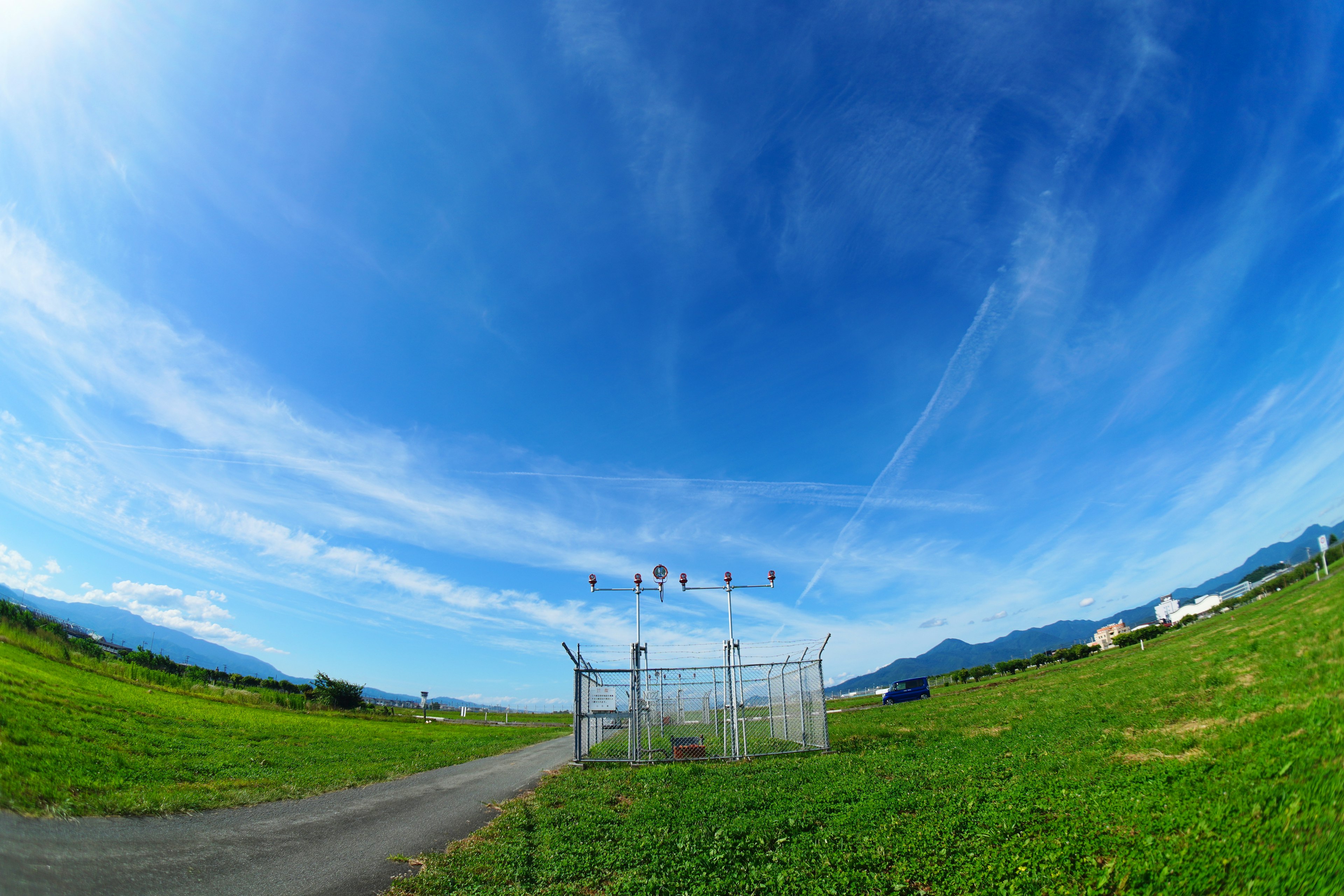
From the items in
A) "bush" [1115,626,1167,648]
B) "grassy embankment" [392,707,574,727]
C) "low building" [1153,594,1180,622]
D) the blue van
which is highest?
"low building" [1153,594,1180,622]

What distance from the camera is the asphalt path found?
4.81m

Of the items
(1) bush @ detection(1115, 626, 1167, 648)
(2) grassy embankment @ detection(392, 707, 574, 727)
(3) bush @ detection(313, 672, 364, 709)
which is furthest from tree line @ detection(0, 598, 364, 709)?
(1) bush @ detection(1115, 626, 1167, 648)

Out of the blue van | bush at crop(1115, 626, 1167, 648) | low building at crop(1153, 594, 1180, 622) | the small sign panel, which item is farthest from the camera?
the blue van

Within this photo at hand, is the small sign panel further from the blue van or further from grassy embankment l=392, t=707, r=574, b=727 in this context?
grassy embankment l=392, t=707, r=574, b=727

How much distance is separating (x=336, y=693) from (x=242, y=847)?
42.3 meters

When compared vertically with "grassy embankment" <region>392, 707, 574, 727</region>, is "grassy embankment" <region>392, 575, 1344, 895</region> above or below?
above

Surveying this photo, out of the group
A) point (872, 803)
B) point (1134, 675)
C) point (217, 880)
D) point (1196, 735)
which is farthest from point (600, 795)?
point (1134, 675)

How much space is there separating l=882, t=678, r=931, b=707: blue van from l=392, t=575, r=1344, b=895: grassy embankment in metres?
35.0

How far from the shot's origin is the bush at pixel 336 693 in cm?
4022

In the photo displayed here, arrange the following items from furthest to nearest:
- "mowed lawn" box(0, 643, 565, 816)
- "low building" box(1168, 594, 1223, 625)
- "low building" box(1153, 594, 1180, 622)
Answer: "low building" box(1153, 594, 1180, 622), "mowed lawn" box(0, 643, 565, 816), "low building" box(1168, 594, 1223, 625)

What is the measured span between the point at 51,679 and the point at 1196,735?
18656mm

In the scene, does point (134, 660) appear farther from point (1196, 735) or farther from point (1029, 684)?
point (1029, 684)

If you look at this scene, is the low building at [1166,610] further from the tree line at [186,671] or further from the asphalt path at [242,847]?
the tree line at [186,671]

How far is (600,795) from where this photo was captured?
35.6 ft
